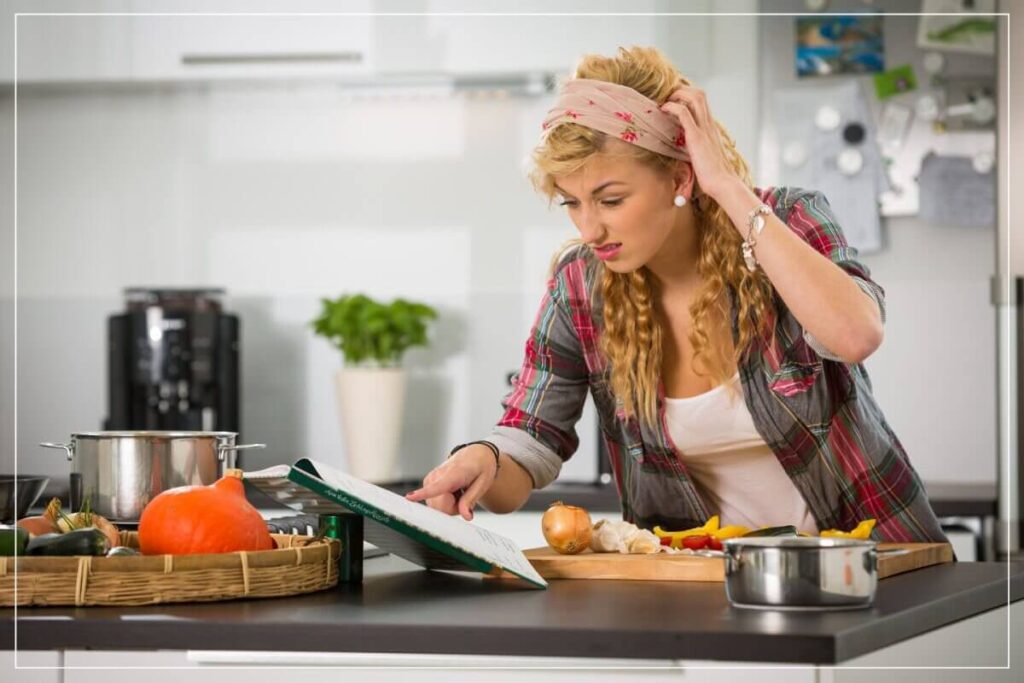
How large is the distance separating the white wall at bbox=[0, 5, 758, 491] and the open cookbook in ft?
7.05

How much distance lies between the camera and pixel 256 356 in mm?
3568

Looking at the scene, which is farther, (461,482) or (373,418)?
(373,418)

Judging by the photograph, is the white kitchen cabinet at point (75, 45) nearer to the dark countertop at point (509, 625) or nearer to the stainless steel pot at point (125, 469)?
the stainless steel pot at point (125, 469)

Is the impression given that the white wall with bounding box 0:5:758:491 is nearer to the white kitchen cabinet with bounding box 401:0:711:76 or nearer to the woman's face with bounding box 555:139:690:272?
the white kitchen cabinet with bounding box 401:0:711:76

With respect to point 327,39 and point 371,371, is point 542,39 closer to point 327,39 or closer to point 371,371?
point 327,39

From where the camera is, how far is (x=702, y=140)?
1498 millimetres

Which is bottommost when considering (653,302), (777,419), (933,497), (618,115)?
(933,497)

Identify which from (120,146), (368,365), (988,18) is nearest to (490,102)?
(368,365)

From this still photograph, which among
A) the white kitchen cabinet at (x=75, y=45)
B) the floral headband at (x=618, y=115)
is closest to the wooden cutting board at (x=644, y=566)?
the floral headband at (x=618, y=115)

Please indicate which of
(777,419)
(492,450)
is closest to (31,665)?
(492,450)

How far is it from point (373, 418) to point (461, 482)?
1835 mm

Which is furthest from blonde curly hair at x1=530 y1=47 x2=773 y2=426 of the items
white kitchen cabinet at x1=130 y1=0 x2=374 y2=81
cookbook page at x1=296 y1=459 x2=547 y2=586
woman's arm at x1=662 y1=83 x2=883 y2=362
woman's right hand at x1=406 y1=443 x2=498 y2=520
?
white kitchen cabinet at x1=130 y1=0 x2=374 y2=81

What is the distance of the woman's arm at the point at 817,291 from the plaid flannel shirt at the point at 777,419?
0.13 m

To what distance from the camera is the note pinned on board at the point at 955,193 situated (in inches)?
124
